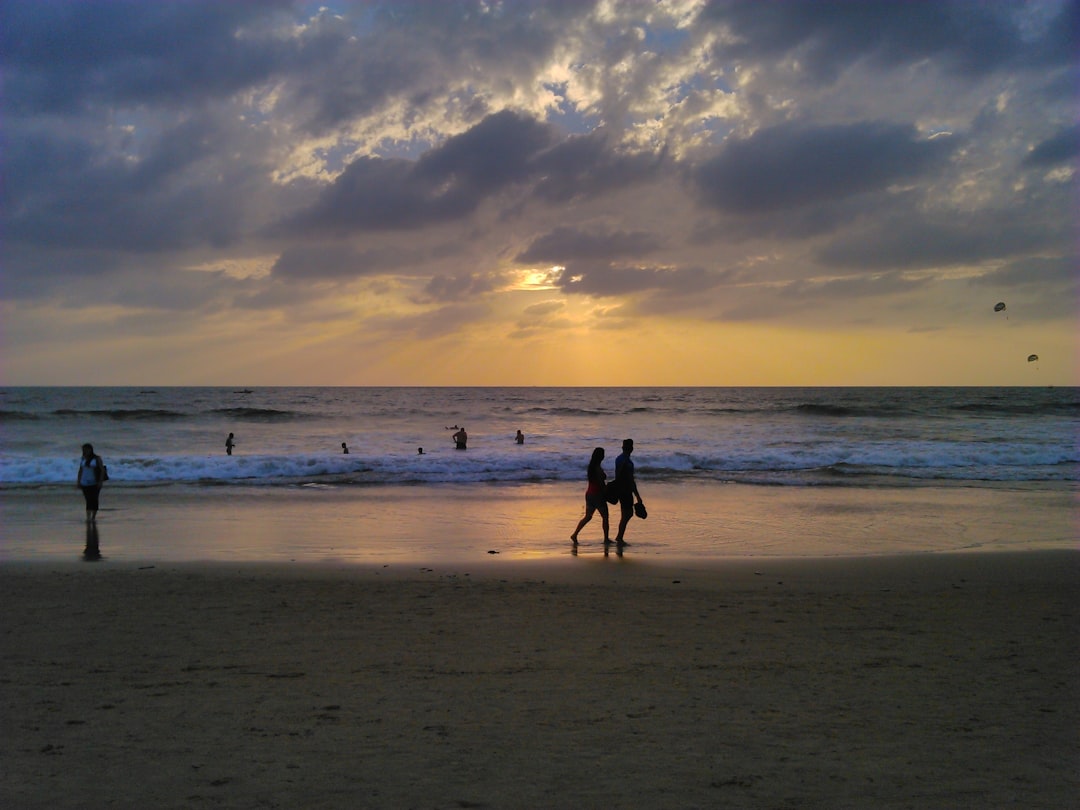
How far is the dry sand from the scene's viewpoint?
4281mm

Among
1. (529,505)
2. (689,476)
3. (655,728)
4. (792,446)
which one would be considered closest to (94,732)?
(655,728)

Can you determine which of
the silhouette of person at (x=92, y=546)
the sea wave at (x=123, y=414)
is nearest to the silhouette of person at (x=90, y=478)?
the silhouette of person at (x=92, y=546)

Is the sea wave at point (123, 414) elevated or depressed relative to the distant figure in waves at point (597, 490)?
elevated

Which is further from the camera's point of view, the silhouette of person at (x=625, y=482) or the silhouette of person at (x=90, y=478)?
the silhouette of person at (x=90, y=478)

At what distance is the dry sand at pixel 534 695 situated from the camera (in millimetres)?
4281

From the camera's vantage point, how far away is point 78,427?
4991 cm

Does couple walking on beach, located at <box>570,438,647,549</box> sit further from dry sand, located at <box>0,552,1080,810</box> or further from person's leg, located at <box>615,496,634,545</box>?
dry sand, located at <box>0,552,1080,810</box>

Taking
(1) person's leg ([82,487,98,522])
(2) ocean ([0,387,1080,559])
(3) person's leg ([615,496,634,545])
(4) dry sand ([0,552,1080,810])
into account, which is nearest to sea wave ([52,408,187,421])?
(2) ocean ([0,387,1080,559])

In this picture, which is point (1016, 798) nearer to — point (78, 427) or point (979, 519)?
point (979, 519)

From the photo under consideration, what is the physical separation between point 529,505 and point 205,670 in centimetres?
1348

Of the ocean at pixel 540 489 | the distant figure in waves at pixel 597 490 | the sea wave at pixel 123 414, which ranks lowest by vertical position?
Answer: the ocean at pixel 540 489

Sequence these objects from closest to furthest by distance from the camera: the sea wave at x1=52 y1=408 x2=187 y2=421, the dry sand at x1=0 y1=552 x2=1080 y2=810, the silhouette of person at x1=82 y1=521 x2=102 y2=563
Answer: the dry sand at x1=0 y1=552 x2=1080 y2=810, the silhouette of person at x1=82 y1=521 x2=102 y2=563, the sea wave at x1=52 y1=408 x2=187 y2=421

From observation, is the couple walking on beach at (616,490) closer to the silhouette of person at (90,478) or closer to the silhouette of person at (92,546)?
the silhouette of person at (92,546)

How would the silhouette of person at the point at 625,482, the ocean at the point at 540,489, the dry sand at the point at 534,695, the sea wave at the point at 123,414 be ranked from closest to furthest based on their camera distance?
1. the dry sand at the point at 534,695
2. the silhouette of person at the point at 625,482
3. the ocean at the point at 540,489
4. the sea wave at the point at 123,414
